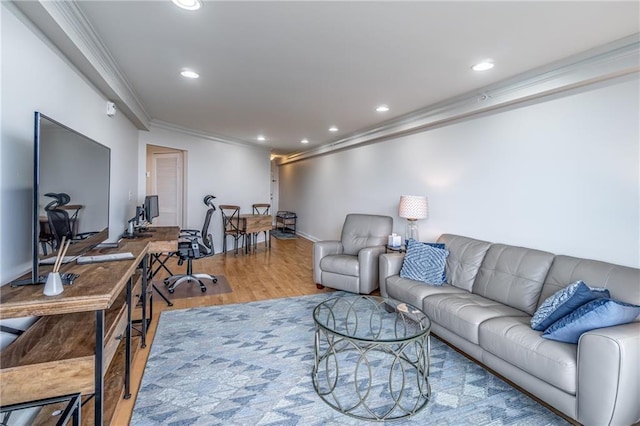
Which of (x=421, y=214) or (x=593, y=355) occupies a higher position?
(x=421, y=214)

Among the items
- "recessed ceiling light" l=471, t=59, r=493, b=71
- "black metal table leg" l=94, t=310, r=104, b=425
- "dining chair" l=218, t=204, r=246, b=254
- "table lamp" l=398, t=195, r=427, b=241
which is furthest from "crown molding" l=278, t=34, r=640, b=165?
"dining chair" l=218, t=204, r=246, b=254

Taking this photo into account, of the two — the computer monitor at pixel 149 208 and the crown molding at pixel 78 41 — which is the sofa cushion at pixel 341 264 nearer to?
the computer monitor at pixel 149 208

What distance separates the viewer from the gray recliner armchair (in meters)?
3.74

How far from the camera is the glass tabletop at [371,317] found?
92.2 inches

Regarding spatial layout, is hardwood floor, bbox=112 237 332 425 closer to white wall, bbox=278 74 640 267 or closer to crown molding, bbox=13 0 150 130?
white wall, bbox=278 74 640 267

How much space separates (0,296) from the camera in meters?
1.25

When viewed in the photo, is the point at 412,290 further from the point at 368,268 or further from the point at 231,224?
the point at 231,224

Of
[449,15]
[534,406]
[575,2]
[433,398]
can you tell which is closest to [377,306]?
[433,398]

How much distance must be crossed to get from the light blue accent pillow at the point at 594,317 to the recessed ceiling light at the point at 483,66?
1863mm

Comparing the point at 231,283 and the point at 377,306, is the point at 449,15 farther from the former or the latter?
the point at 231,283

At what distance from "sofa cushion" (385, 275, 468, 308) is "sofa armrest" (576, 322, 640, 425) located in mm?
1195

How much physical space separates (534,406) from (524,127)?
229cm

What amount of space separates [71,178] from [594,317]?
9.71 ft

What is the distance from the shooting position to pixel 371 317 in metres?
2.62
